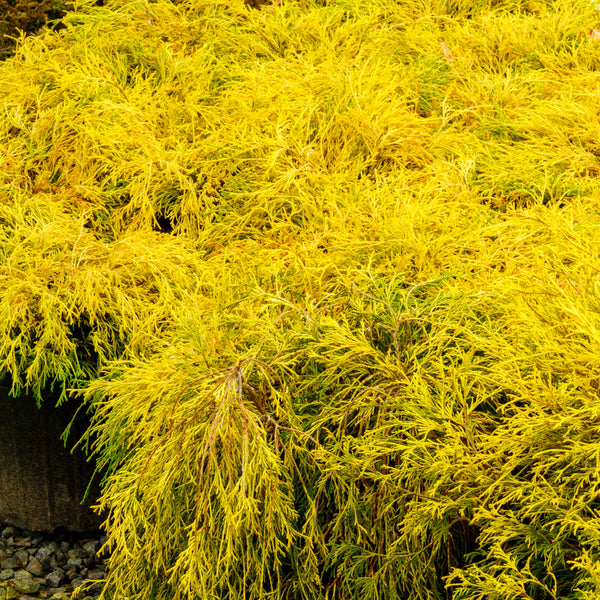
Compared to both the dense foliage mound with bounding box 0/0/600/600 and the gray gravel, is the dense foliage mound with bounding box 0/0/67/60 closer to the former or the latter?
the dense foliage mound with bounding box 0/0/600/600

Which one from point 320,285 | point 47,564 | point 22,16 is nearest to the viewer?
point 320,285

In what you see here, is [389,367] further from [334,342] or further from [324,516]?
[324,516]

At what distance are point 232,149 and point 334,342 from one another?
1192 millimetres

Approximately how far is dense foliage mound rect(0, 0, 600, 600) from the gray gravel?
149 millimetres

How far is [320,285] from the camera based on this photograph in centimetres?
213

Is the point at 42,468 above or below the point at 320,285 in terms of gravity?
below

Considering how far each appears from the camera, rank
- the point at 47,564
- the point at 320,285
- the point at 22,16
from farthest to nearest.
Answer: the point at 22,16 < the point at 47,564 < the point at 320,285

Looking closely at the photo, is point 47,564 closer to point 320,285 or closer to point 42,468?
point 42,468

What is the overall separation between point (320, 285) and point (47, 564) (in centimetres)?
122

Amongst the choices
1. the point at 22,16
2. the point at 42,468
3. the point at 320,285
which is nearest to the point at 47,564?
the point at 42,468

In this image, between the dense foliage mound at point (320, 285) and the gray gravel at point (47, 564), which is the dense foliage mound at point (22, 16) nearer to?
the dense foliage mound at point (320, 285)

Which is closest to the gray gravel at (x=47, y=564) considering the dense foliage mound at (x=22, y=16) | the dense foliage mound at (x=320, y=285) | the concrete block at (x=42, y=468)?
the concrete block at (x=42, y=468)

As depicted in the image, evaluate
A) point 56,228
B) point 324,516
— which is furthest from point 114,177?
point 324,516

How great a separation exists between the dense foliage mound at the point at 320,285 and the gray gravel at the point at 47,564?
0.15m
